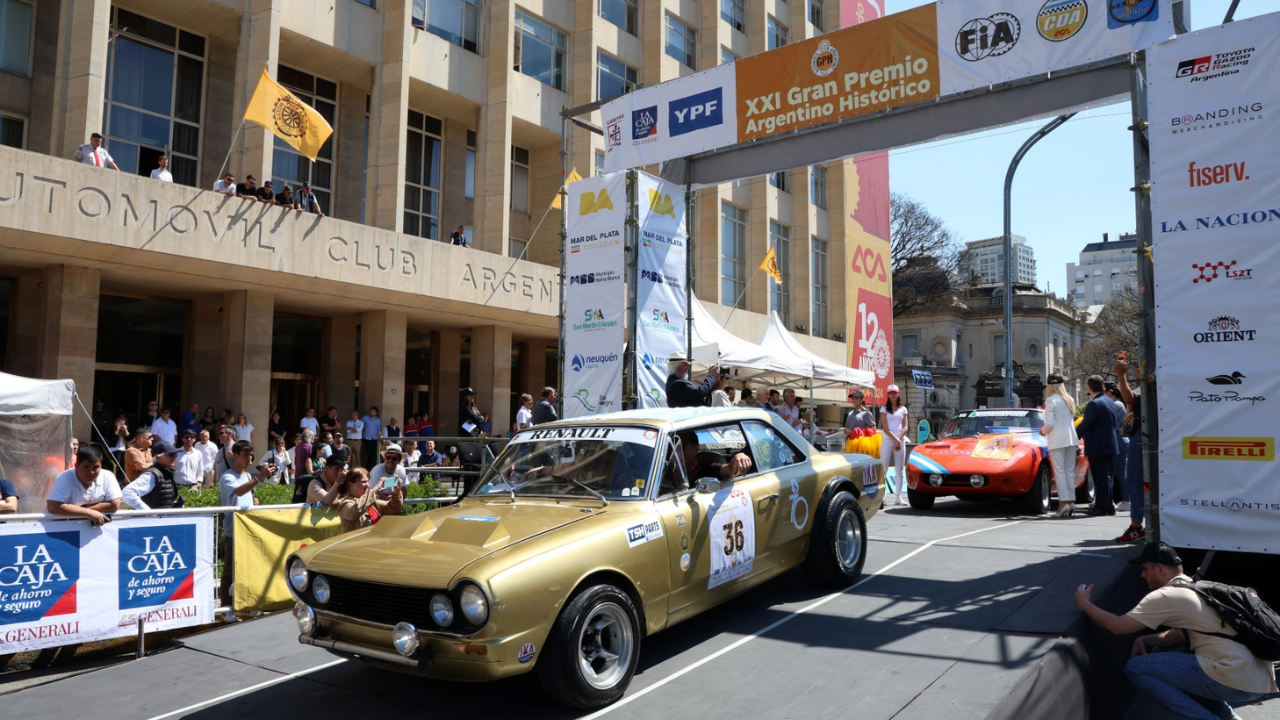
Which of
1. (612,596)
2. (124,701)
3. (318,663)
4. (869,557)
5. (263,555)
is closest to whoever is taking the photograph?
(612,596)

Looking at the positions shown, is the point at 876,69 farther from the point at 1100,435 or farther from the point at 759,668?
the point at 759,668

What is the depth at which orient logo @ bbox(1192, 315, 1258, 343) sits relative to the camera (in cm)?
633

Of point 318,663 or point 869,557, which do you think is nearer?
point 318,663

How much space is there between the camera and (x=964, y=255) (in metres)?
59.0

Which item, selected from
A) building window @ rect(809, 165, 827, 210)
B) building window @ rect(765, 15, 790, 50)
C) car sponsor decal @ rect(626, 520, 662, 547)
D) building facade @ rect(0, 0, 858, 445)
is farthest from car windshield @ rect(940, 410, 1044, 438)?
building window @ rect(765, 15, 790, 50)

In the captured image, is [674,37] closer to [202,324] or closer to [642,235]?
[202,324]

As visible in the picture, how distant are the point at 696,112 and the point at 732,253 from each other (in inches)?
899

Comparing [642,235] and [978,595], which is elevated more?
[642,235]

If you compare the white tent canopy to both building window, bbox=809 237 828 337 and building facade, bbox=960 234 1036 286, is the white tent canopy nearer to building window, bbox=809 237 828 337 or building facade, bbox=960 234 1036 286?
building window, bbox=809 237 828 337

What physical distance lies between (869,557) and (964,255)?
55721 millimetres

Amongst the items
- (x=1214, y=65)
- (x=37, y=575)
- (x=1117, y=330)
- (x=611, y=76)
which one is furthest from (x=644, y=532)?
(x=1117, y=330)

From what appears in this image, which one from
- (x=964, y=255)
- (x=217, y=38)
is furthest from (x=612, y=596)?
(x=964, y=255)

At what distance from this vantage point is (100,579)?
246 inches

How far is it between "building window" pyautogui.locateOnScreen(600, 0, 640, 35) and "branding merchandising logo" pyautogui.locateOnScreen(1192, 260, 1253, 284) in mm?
24630
